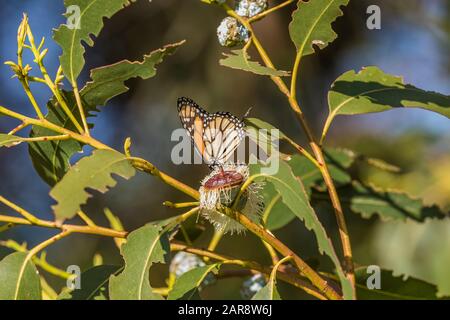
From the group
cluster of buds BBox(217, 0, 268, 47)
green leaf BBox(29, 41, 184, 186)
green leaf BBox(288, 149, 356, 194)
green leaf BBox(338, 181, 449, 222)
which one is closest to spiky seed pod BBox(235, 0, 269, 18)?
cluster of buds BBox(217, 0, 268, 47)

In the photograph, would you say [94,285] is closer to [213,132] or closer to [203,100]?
[213,132]

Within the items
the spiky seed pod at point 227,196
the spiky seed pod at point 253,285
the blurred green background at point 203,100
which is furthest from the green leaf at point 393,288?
the blurred green background at point 203,100

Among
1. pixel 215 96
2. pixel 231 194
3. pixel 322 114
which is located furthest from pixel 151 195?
pixel 231 194

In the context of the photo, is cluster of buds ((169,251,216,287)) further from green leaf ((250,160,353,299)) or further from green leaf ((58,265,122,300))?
green leaf ((250,160,353,299))

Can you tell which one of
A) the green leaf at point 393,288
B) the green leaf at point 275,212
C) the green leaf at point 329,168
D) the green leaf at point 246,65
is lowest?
the green leaf at point 393,288

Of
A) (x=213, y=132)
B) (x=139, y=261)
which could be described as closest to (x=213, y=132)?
(x=213, y=132)

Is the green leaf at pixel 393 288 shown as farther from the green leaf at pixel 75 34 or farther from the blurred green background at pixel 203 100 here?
the blurred green background at pixel 203 100
